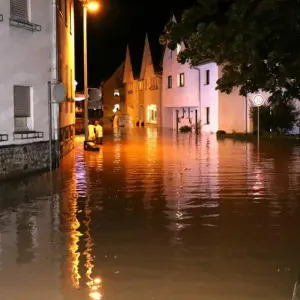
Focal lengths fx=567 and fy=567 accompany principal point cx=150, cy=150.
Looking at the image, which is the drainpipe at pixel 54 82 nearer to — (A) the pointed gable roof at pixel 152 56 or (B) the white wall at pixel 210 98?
(B) the white wall at pixel 210 98

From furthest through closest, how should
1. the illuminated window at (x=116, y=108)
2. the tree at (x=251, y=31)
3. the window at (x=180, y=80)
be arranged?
the illuminated window at (x=116, y=108) → the window at (x=180, y=80) → the tree at (x=251, y=31)

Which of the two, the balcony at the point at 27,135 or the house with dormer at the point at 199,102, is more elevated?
the house with dormer at the point at 199,102

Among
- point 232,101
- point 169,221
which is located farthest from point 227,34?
point 232,101

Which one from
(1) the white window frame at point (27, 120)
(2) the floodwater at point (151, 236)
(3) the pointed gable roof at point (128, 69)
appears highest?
(3) the pointed gable roof at point (128, 69)

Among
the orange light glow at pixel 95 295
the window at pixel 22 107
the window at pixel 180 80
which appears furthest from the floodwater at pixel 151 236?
the window at pixel 180 80

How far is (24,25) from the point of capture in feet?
55.5

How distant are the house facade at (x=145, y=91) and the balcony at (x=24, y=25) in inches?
1610

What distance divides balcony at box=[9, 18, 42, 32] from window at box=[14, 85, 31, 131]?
5.84 ft

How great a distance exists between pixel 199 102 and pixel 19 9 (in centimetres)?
3140

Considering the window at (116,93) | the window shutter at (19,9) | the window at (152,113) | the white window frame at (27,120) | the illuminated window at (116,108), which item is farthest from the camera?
the window at (116,93)

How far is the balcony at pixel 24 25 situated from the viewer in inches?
647

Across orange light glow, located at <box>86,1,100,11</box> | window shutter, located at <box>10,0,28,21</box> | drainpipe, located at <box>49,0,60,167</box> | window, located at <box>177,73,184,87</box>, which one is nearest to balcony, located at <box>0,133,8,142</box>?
drainpipe, located at <box>49,0,60,167</box>

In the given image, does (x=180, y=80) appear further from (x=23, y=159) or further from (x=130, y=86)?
(x=23, y=159)

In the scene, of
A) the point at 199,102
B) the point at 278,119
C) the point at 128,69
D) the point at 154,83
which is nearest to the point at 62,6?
the point at 278,119
